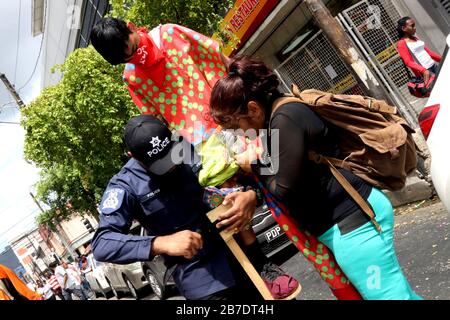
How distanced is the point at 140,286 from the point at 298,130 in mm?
9512

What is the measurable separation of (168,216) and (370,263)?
99 centimetres

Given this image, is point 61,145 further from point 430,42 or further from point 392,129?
point 392,129

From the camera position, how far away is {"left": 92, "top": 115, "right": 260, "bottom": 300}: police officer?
7.13 ft

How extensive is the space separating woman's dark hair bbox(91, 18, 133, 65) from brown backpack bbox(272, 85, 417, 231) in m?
0.91

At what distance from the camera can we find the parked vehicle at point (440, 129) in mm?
2336

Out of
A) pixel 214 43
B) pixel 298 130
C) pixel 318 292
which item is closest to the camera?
pixel 298 130

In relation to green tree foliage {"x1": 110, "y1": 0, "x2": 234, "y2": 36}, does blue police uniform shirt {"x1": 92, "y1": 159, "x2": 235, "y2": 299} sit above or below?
below

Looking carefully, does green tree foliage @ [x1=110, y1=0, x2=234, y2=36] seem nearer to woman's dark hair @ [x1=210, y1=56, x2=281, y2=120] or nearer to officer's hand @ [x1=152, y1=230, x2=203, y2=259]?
woman's dark hair @ [x1=210, y1=56, x2=281, y2=120]

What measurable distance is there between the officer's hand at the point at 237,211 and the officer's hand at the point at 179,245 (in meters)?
0.13

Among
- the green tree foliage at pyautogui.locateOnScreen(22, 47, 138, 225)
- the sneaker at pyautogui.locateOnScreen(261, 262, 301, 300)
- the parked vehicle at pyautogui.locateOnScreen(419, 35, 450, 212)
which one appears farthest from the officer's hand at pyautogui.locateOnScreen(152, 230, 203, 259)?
the green tree foliage at pyautogui.locateOnScreen(22, 47, 138, 225)

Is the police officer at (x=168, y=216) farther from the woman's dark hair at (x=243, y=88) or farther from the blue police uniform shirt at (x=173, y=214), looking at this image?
the woman's dark hair at (x=243, y=88)

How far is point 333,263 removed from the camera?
89.0 inches

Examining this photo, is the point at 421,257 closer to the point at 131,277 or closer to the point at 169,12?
the point at 169,12

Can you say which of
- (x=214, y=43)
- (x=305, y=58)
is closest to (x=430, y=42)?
(x=305, y=58)
